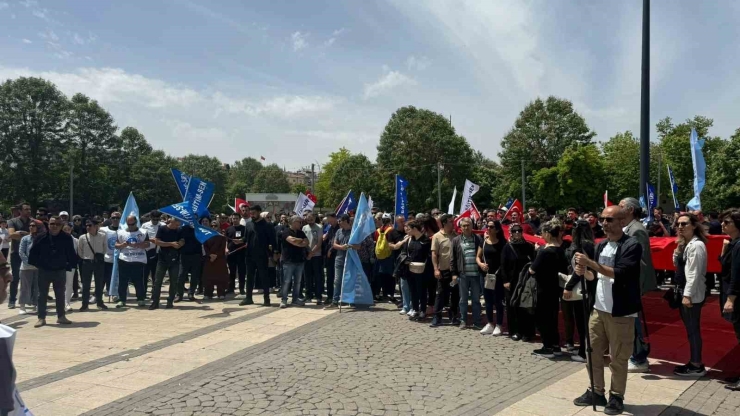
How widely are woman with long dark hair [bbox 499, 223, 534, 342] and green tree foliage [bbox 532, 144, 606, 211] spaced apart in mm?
42164

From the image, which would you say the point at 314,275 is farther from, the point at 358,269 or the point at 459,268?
the point at 459,268

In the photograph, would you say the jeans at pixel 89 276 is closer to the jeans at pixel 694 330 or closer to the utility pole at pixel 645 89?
the jeans at pixel 694 330

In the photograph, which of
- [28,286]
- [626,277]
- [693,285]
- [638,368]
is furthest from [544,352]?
[28,286]

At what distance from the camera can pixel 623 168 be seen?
57.8 m

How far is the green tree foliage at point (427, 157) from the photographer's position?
56.2 metres

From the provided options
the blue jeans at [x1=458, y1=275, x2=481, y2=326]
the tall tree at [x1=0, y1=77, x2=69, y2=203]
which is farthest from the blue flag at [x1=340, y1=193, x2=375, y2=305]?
the tall tree at [x1=0, y1=77, x2=69, y2=203]

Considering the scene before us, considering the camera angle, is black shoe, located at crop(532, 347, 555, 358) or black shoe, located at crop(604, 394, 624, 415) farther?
black shoe, located at crop(532, 347, 555, 358)

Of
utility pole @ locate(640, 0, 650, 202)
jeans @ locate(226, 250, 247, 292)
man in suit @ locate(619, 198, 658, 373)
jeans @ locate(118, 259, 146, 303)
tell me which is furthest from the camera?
jeans @ locate(226, 250, 247, 292)

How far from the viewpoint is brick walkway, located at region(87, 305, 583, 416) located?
549 cm

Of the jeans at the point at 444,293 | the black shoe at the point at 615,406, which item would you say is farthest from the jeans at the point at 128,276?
the black shoe at the point at 615,406

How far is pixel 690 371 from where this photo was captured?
6.47 metres

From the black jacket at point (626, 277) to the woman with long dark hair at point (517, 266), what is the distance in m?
3.01

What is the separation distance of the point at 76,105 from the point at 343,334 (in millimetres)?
57382

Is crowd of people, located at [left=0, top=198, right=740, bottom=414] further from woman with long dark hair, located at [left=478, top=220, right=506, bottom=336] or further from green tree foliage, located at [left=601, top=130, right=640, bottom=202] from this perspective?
green tree foliage, located at [left=601, top=130, right=640, bottom=202]
